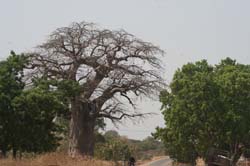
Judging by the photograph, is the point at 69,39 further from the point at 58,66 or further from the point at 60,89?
the point at 60,89

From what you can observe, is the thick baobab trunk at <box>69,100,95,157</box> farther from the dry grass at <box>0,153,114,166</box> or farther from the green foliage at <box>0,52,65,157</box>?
the dry grass at <box>0,153,114,166</box>

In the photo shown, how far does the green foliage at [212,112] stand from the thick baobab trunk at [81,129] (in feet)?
19.4

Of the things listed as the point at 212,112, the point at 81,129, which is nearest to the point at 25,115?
the point at 81,129

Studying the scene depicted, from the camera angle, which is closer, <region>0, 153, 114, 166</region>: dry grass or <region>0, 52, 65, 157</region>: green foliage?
<region>0, 153, 114, 166</region>: dry grass

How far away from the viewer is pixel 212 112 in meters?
31.1

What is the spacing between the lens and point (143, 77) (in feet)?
104

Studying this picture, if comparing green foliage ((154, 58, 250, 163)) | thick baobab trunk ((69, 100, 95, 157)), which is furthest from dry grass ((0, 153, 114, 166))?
green foliage ((154, 58, 250, 163))

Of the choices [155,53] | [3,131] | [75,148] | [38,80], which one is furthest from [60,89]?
[155,53]

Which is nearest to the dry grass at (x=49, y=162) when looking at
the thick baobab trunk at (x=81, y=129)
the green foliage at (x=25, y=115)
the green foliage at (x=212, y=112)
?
the green foliage at (x=25, y=115)

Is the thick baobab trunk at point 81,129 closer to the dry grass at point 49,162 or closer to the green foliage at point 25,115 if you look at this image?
the green foliage at point 25,115

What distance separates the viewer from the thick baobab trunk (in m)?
30.9

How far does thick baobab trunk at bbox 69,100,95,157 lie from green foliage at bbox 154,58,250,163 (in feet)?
19.4

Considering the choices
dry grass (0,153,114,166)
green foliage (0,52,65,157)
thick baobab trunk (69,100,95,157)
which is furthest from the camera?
thick baobab trunk (69,100,95,157)

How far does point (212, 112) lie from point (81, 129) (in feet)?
29.7
